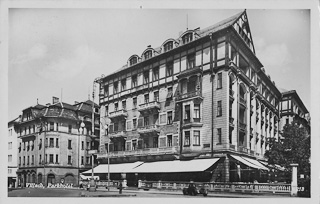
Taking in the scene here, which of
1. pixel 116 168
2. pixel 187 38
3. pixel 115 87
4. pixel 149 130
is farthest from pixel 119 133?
pixel 187 38

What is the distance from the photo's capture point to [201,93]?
12578mm

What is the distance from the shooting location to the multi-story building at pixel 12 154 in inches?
445

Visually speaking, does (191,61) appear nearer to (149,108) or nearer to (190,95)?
(190,95)

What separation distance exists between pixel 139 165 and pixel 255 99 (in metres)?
4.20

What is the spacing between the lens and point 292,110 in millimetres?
12023

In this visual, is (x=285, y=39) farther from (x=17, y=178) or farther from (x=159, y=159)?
(x=17, y=178)

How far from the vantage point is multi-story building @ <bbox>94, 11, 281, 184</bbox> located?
12.0 meters

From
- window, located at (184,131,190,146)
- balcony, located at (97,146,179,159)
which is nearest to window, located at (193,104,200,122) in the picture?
window, located at (184,131,190,146)

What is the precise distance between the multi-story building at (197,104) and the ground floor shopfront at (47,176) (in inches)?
49.9

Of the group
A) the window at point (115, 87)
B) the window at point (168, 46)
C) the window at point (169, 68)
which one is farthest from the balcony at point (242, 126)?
the window at point (115, 87)

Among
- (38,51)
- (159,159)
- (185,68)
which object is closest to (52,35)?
(38,51)

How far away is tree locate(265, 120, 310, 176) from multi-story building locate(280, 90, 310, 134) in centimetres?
17

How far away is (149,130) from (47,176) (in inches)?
138

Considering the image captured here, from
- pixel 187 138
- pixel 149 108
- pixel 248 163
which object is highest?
pixel 149 108
